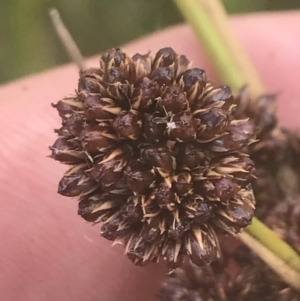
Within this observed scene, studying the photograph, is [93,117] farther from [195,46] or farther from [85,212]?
[195,46]

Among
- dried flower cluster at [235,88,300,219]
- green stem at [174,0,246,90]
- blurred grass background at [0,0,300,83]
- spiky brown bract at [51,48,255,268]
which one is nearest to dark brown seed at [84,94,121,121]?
spiky brown bract at [51,48,255,268]

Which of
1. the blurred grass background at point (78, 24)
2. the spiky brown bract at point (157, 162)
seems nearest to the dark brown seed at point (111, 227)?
the spiky brown bract at point (157, 162)

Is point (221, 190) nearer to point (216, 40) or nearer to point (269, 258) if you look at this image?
point (269, 258)

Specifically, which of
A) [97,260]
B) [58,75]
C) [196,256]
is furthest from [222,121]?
[58,75]

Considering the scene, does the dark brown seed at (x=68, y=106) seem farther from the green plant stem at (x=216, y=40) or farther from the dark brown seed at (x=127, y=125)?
the green plant stem at (x=216, y=40)

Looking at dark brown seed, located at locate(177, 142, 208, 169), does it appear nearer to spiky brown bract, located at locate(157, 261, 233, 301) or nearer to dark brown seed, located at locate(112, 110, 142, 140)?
dark brown seed, located at locate(112, 110, 142, 140)

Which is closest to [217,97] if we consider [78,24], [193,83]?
A: [193,83]

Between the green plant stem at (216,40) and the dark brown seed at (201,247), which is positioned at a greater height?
the green plant stem at (216,40)
